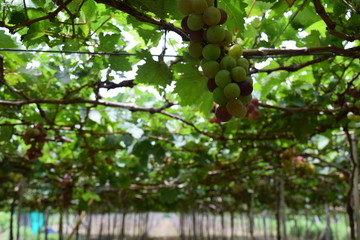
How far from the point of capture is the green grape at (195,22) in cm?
87

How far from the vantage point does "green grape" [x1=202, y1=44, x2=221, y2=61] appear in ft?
2.92

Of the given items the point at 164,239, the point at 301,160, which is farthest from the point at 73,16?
the point at 164,239

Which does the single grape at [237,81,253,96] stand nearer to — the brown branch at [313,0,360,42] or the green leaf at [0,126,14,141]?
the brown branch at [313,0,360,42]

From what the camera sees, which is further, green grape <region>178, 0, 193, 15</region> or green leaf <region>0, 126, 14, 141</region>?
green leaf <region>0, 126, 14, 141</region>

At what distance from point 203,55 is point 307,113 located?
76.7 inches

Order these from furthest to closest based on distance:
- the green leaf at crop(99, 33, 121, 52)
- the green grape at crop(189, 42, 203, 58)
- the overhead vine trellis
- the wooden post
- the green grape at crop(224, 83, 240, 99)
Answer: the wooden post → the green leaf at crop(99, 33, 121, 52) → the overhead vine trellis → the green grape at crop(189, 42, 203, 58) → the green grape at crop(224, 83, 240, 99)

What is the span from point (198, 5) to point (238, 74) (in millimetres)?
209

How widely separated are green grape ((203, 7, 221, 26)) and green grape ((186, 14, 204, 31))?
17 millimetres

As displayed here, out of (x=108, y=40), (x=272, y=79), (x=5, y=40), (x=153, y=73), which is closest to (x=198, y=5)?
(x=153, y=73)

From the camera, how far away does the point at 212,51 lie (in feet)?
2.92

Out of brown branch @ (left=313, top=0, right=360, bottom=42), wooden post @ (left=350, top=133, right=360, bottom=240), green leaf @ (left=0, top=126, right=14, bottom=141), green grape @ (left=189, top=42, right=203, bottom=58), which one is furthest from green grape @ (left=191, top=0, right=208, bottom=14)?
wooden post @ (left=350, top=133, right=360, bottom=240)

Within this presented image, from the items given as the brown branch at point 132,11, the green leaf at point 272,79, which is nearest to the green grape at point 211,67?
the brown branch at point 132,11

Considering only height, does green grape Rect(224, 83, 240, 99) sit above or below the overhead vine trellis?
below

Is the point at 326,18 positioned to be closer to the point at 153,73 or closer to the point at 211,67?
the point at 211,67
